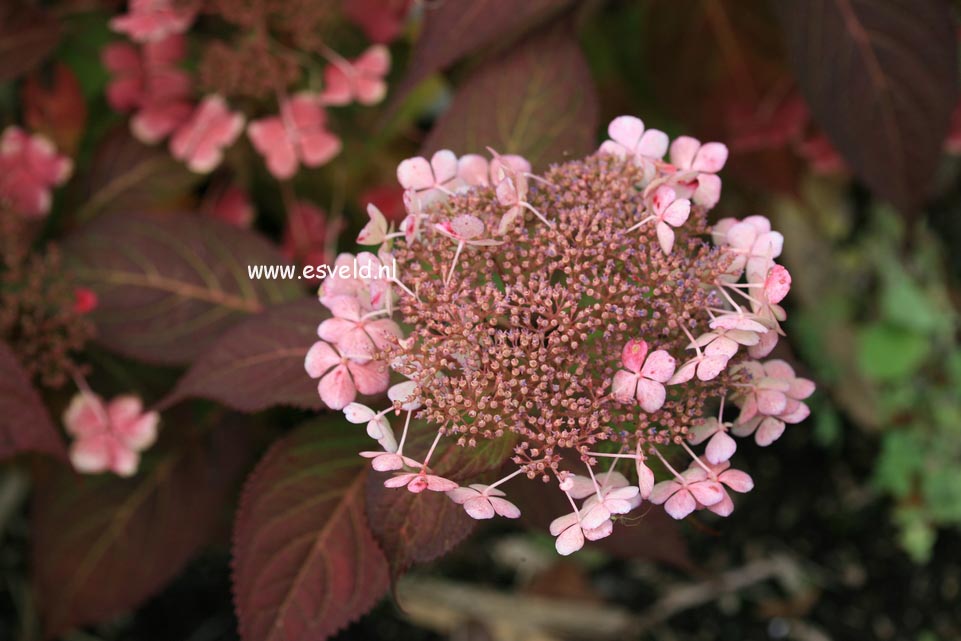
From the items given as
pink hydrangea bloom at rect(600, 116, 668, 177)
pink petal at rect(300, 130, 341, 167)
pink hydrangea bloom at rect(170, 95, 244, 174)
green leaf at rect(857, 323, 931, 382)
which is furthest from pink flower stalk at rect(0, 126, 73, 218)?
green leaf at rect(857, 323, 931, 382)

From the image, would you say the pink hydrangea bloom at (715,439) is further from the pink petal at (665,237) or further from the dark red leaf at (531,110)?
the dark red leaf at (531,110)

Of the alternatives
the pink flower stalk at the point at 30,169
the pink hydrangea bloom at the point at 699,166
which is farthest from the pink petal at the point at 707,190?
the pink flower stalk at the point at 30,169

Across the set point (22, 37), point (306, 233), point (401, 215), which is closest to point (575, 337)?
point (401, 215)

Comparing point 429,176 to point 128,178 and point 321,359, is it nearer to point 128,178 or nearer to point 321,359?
point 321,359

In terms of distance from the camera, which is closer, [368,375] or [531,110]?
[368,375]

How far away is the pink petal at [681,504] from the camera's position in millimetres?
533

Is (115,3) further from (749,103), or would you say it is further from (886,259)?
(886,259)

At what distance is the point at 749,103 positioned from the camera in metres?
1.15

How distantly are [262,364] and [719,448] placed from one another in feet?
1.15

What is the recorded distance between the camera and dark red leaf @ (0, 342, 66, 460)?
0.69 metres

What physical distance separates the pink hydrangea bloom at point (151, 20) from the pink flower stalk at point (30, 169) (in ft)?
0.48

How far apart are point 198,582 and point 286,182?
1.88ft

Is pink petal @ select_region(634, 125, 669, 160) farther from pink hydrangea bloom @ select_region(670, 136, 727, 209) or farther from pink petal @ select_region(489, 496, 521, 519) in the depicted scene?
pink petal @ select_region(489, 496, 521, 519)

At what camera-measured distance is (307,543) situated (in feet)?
2.36
